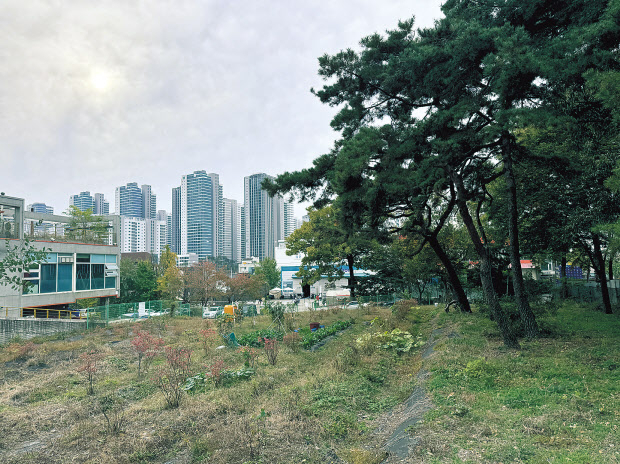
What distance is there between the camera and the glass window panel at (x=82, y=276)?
32.6 meters

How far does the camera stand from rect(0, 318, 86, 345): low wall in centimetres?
1956

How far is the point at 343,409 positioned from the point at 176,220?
6789 inches

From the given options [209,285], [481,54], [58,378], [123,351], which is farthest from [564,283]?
[209,285]

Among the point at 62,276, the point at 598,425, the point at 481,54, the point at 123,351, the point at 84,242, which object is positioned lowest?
the point at 123,351

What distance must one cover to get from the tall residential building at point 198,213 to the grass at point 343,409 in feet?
484

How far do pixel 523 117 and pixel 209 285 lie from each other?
37.0 m

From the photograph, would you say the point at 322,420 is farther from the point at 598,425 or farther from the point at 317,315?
the point at 317,315

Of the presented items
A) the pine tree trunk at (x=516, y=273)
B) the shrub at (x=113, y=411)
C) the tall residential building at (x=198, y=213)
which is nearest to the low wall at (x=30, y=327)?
the shrub at (x=113, y=411)

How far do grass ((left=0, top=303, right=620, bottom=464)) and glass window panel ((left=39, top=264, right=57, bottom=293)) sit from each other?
70.5ft

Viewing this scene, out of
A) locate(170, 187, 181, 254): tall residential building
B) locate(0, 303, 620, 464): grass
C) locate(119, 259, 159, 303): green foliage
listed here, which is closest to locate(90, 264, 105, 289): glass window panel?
locate(119, 259, 159, 303): green foliage

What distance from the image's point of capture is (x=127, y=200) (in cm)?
18988

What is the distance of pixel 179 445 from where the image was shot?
541 centimetres

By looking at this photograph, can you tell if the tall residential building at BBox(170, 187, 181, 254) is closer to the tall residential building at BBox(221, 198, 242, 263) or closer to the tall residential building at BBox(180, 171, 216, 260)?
the tall residential building at BBox(180, 171, 216, 260)

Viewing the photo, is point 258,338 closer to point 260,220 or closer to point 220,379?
point 220,379
